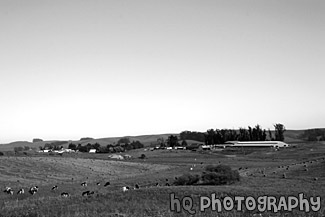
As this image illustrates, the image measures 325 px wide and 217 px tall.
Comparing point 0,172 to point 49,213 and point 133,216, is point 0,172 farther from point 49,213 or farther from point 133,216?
point 133,216

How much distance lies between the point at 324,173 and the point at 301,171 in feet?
19.3

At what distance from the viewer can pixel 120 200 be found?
93.0 ft

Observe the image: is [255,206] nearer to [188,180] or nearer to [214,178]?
[214,178]

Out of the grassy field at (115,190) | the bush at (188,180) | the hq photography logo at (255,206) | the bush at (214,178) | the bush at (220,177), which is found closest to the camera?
the hq photography logo at (255,206)

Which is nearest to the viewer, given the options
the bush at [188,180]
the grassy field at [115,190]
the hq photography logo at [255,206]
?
the hq photography logo at [255,206]

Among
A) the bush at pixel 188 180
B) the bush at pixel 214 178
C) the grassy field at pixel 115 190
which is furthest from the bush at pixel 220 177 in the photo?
the grassy field at pixel 115 190

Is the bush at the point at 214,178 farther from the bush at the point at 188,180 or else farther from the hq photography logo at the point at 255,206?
the hq photography logo at the point at 255,206

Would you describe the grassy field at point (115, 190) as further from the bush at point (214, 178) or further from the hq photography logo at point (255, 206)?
the bush at point (214, 178)

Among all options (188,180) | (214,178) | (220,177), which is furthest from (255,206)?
(188,180)

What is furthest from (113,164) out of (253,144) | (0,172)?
(253,144)

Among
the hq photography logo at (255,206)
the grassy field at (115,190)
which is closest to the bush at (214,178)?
the grassy field at (115,190)

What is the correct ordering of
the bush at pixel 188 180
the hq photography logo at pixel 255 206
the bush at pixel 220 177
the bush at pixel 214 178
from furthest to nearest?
the bush at pixel 188 180, the bush at pixel 214 178, the bush at pixel 220 177, the hq photography logo at pixel 255 206

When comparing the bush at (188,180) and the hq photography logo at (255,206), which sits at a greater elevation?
the hq photography logo at (255,206)

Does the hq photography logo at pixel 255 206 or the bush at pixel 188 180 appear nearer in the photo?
the hq photography logo at pixel 255 206
